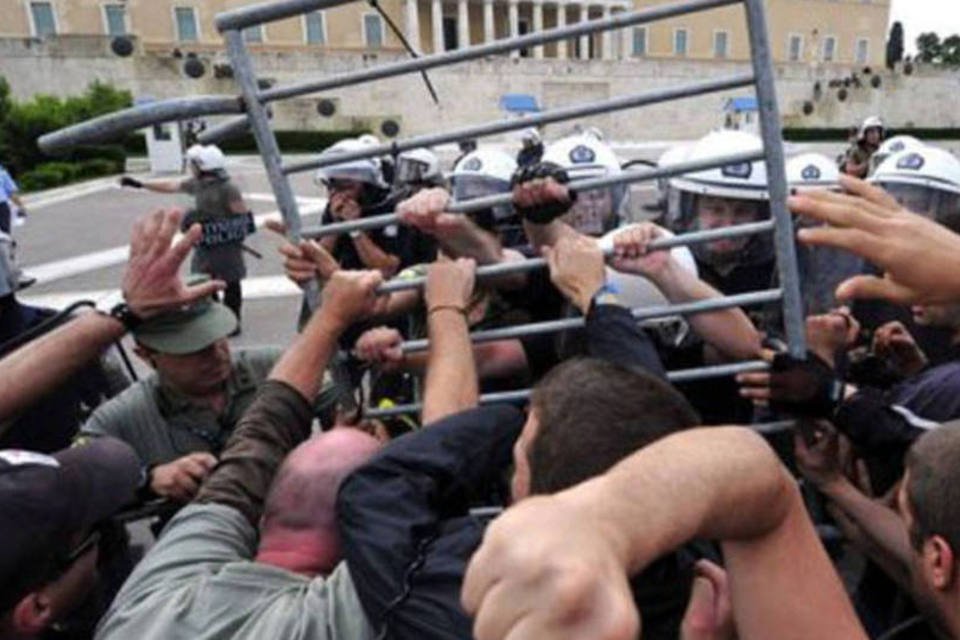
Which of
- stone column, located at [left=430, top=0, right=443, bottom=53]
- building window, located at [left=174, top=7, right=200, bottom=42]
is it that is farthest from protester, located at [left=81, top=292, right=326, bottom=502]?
stone column, located at [left=430, top=0, right=443, bottom=53]

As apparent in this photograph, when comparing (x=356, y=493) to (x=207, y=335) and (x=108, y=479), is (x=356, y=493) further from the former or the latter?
(x=207, y=335)

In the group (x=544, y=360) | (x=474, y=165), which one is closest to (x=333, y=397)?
(x=544, y=360)

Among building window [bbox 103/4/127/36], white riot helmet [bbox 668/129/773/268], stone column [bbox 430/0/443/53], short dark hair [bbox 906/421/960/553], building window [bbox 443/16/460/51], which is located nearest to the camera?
short dark hair [bbox 906/421/960/553]

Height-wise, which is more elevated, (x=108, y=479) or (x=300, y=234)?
(x=300, y=234)

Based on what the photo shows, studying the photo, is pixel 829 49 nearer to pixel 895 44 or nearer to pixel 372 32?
pixel 895 44

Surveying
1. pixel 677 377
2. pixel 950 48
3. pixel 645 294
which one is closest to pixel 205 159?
pixel 645 294

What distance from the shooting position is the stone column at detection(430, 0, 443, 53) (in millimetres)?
57844

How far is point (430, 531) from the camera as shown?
A: 4.33 feet

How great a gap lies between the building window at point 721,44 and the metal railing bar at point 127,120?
222 feet

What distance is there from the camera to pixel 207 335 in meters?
2.46

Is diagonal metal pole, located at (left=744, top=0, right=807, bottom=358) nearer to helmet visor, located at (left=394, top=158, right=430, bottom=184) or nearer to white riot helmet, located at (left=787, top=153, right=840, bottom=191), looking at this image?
white riot helmet, located at (left=787, top=153, right=840, bottom=191)

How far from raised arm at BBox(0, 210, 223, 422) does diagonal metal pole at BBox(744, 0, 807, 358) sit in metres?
1.24

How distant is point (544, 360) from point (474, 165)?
63.5 inches

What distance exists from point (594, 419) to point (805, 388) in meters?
0.74
